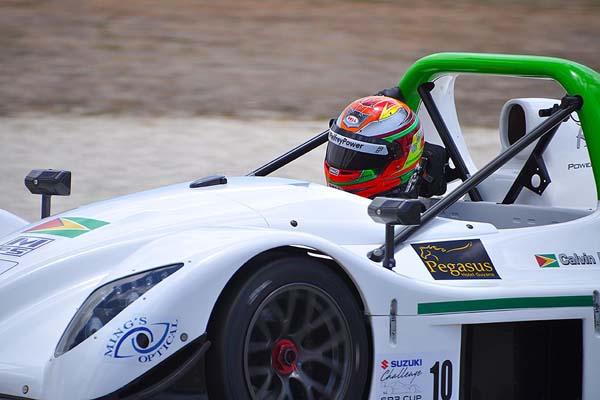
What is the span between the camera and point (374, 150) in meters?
5.28

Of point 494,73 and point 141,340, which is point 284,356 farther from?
point 494,73

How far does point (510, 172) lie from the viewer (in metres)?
6.43

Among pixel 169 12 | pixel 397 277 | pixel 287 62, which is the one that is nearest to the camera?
pixel 397 277

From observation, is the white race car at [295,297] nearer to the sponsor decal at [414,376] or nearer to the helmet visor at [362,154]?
the sponsor decal at [414,376]

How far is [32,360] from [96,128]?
7.79 meters

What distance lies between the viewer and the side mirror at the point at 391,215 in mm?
4242

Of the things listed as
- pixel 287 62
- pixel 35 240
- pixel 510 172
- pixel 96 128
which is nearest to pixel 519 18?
pixel 287 62

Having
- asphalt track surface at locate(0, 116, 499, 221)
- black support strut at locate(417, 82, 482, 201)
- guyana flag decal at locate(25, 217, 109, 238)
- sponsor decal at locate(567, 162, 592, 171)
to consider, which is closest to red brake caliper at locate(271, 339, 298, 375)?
guyana flag decal at locate(25, 217, 109, 238)

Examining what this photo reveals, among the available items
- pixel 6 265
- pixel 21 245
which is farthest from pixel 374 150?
pixel 6 265

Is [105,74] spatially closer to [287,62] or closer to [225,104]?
[225,104]

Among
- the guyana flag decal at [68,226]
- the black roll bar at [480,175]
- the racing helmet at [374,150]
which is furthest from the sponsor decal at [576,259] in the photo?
the guyana flag decal at [68,226]

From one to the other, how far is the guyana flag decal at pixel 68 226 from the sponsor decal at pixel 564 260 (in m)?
2.00

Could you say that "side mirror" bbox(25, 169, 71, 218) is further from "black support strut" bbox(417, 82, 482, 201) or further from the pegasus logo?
"black support strut" bbox(417, 82, 482, 201)

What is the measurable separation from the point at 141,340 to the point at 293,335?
0.66m
